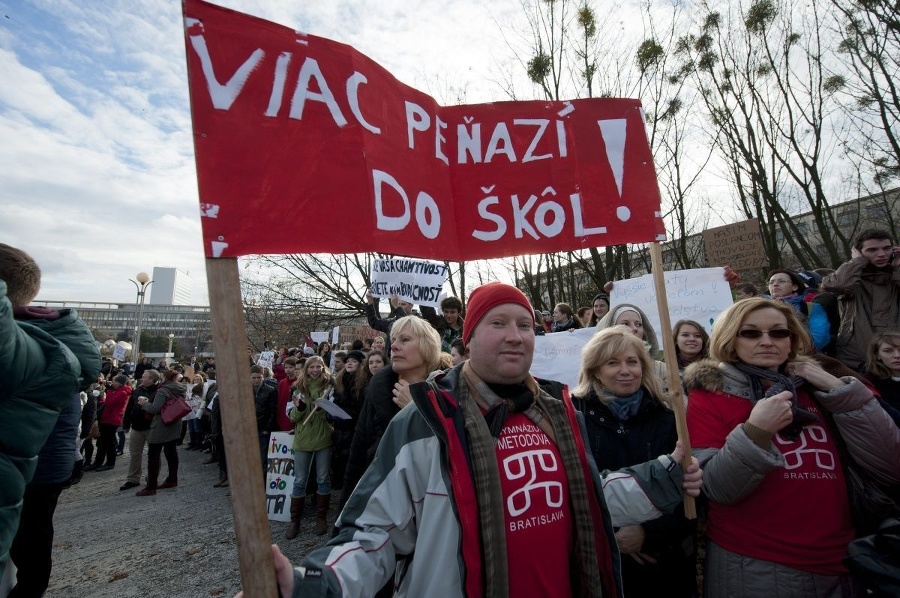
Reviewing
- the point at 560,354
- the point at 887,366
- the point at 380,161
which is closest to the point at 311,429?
the point at 560,354

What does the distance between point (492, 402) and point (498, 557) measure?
0.49 m

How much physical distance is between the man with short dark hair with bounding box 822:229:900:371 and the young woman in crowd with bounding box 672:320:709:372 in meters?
1.43

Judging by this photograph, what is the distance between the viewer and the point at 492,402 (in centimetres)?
171

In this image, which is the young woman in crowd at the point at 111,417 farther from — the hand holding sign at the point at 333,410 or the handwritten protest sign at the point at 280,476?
the hand holding sign at the point at 333,410

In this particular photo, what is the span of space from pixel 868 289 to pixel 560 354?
9.83ft

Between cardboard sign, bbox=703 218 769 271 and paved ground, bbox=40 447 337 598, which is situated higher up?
cardboard sign, bbox=703 218 769 271

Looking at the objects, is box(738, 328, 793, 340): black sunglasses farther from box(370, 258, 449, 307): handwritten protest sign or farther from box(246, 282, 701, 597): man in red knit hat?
box(370, 258, 449, 307): handwritten protest sign

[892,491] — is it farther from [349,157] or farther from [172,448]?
[172,448]

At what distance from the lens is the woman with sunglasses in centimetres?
191

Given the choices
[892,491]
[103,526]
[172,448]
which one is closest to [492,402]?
[892,491]

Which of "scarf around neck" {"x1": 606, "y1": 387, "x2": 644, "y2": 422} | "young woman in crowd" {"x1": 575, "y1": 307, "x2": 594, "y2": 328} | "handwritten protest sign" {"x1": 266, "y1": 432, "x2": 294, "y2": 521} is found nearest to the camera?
"scarf around neck" {"x1": 606, "y1": 387, "x2": 644, "y2": 422}

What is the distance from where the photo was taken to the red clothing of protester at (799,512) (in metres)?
1.94

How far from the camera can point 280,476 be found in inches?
232

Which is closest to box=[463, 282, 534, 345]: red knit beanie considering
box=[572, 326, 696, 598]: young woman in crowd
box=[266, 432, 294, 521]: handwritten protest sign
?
box=[572, 326, 696, 598]: young woman in crowd
